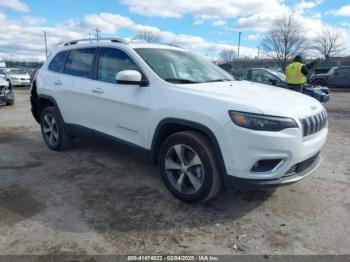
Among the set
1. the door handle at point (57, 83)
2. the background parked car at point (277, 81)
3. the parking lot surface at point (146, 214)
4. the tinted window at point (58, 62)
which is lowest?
the parking lot surface at point (146, 214)

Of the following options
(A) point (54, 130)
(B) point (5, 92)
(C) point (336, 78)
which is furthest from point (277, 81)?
(C) point (336, 78)

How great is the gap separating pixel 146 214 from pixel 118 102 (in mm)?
1516

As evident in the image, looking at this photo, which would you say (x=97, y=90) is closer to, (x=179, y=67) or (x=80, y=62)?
(x=80, y=62)

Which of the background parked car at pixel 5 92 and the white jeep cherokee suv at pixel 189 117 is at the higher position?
the white jeep cherokee suv at pixel 189 117

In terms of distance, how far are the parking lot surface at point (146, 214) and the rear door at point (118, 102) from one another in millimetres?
365

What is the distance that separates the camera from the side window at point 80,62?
16.8 ft

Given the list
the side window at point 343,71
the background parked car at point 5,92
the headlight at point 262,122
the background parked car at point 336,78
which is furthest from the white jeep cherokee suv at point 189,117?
the side window at point 343,71

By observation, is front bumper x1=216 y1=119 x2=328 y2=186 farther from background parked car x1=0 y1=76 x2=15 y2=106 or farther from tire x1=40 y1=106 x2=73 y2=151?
background parked car x1=0 y1=76 x2=15 y2=106

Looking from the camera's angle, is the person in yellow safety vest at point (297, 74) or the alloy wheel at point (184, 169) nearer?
the alloy wheel at point (184, 169)

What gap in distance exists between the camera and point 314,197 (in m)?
4.17

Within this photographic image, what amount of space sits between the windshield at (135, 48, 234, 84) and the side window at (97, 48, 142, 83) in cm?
20

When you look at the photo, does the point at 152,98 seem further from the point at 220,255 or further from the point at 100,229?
the point at 220,255

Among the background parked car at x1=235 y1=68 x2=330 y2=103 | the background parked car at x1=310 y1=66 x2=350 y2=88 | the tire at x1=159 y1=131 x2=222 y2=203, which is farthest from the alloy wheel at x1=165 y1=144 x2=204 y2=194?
the background parked car at x1=310 y1=66 x2=350 y2=88

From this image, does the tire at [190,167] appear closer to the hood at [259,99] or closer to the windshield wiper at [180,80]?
the hood at [259,99]
